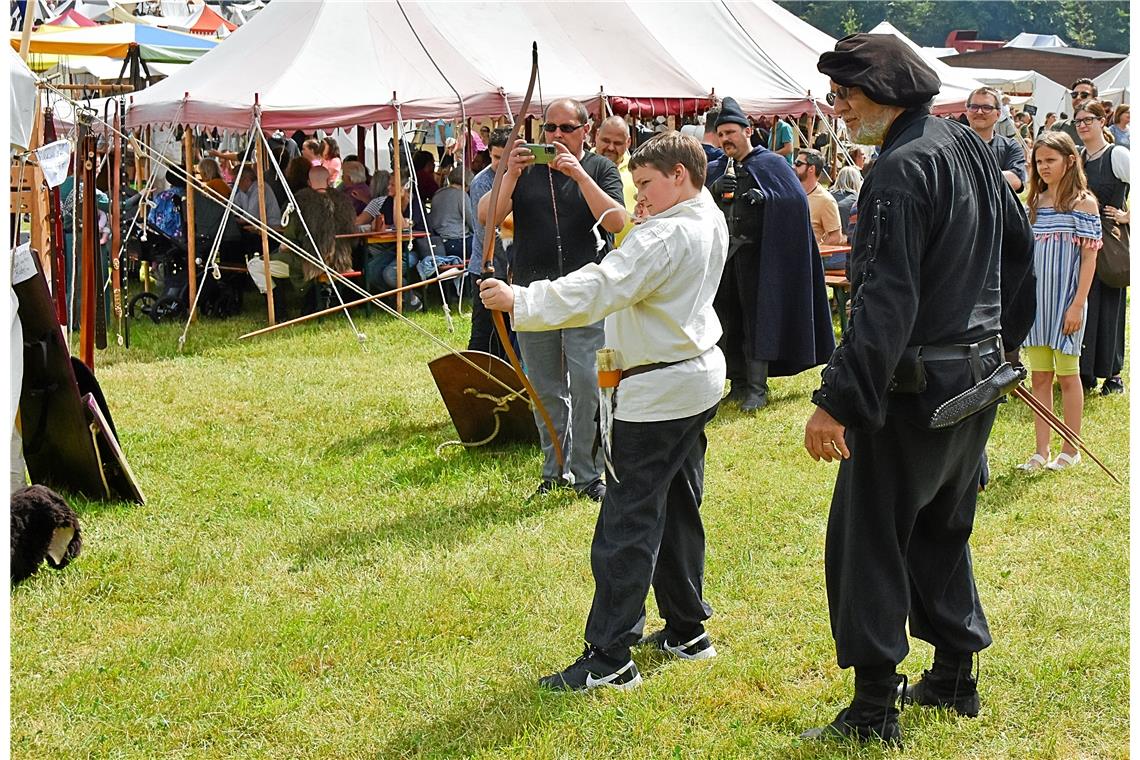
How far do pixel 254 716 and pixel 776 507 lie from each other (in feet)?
8.60

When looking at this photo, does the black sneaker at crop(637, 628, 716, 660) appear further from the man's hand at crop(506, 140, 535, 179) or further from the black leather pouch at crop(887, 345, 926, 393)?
the man's hand at crop(506, 140, 535, 179)

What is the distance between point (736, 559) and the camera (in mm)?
4754

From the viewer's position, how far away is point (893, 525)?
305 centimetres

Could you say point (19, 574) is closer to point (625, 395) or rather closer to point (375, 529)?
point (375, 529)

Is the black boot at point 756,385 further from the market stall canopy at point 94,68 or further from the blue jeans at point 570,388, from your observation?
the market stall canopy at point 94,68

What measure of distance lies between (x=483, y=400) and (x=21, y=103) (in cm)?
258

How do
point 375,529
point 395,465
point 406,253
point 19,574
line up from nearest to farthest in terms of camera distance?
point 19,574
point 375,529
point 395,465
point 406,253

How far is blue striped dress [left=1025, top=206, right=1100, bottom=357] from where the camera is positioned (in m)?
5.82

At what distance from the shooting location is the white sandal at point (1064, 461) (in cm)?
589

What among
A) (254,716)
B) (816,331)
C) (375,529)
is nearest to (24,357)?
(375,529)

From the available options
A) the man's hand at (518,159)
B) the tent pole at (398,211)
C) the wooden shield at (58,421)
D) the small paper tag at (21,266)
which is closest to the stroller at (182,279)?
the tent pole at (398,211)

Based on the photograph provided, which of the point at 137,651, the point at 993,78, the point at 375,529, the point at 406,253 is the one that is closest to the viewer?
the point at 137,651

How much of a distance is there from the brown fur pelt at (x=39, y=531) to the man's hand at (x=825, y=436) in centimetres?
309

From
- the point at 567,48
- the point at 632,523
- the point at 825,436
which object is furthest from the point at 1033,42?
the point at 825,436
